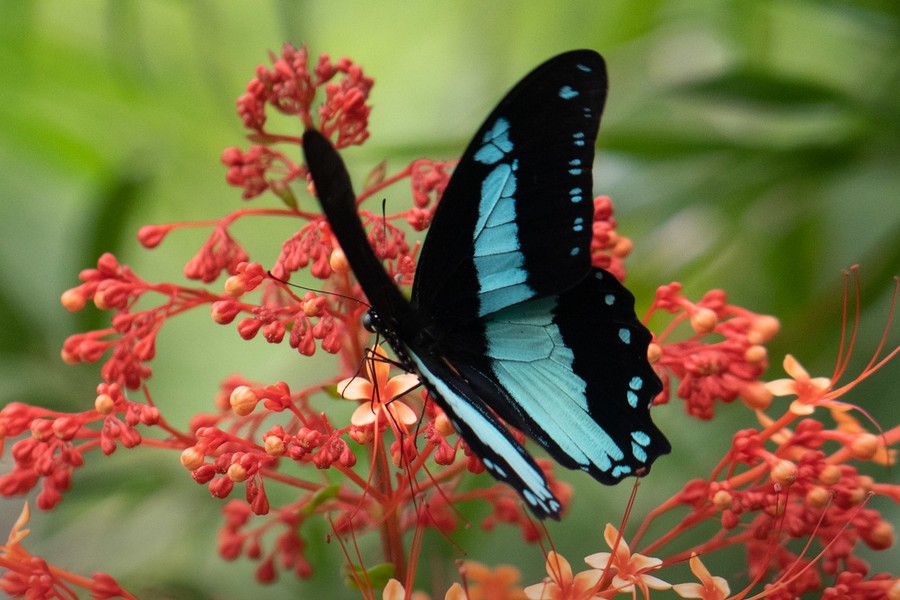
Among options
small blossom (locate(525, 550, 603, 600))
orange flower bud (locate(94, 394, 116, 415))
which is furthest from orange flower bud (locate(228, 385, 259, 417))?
small blossom (locate(525, 550, 603, 600))

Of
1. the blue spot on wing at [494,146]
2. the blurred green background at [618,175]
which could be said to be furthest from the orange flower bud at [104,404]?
the blue spot on wing at [494,146]

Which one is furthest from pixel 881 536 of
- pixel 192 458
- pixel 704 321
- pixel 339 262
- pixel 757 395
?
pixel 192 458

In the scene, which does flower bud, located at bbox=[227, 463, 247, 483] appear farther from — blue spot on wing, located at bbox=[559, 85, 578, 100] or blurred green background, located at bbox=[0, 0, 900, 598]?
blue spot on wing, located at bbox=[559, 85, 578, 100]

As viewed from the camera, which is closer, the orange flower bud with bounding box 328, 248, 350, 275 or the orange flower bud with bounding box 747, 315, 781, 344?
the orange flower bud with bounding box 328, 248, 350, 275

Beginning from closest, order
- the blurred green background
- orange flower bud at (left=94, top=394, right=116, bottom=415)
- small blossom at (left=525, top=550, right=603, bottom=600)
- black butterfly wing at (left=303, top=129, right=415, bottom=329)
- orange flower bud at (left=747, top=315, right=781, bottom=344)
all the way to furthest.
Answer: black butterfly wing at (left=303, top=129, right=415, bottom=329) < small blossom at (left=525, top=550, right=603, bottom=600) < orange flower bud at (left=94, top=394, right=116, bottom=415) < orange flower bud at (left=747, top=315, right=781, bottom=344) < the blurred green background

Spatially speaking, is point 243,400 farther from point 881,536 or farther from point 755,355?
point 881,536

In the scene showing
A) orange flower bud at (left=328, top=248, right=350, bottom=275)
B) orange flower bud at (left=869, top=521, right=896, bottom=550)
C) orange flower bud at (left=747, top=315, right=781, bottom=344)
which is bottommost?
orange flower bud at (left=869, top=521, right=896, bottom=550)

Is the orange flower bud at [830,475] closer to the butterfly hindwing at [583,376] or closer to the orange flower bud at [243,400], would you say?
the butterfly hindwing at [583,376]
